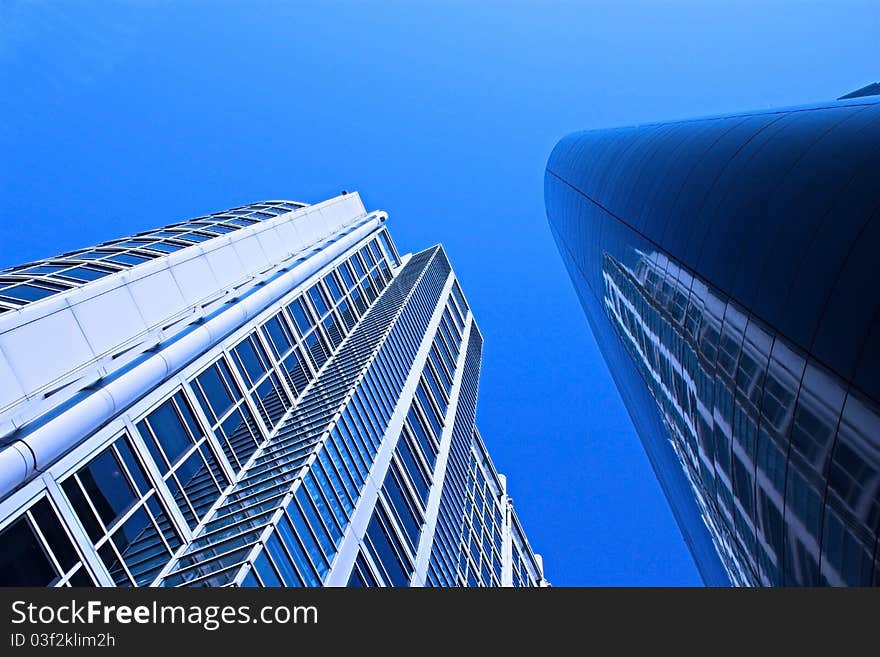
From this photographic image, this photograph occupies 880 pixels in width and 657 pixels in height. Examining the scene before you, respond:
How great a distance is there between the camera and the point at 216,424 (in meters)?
27.7

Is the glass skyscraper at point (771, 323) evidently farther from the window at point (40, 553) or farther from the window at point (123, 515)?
the window at point (40, 553)

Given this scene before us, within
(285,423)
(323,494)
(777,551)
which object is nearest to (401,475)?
(285,423)

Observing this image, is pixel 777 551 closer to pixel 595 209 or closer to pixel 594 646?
pixel 594 646

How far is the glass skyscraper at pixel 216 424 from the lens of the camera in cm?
1862

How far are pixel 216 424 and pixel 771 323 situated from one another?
20422 millimetres

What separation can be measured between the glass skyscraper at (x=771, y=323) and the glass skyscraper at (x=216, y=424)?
15516mm

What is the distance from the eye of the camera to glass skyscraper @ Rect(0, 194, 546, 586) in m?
18.6

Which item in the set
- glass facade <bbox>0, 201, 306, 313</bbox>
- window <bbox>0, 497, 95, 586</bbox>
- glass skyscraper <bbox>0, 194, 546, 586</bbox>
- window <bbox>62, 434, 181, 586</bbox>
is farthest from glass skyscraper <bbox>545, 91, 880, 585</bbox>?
glass facade <bbox>0, 201, 306, 313</bbox>

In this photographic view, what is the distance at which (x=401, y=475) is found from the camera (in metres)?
40.0

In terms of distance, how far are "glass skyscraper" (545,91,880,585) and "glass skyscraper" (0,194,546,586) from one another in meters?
15.5

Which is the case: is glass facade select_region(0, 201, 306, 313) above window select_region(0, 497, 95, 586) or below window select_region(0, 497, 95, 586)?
above

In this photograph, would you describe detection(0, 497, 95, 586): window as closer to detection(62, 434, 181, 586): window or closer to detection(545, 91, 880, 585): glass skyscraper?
detection(62, 434, 181, 586): window

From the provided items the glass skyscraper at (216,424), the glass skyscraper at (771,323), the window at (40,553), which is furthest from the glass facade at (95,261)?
the glass skyscraper at (771,323)

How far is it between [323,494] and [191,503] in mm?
5169
